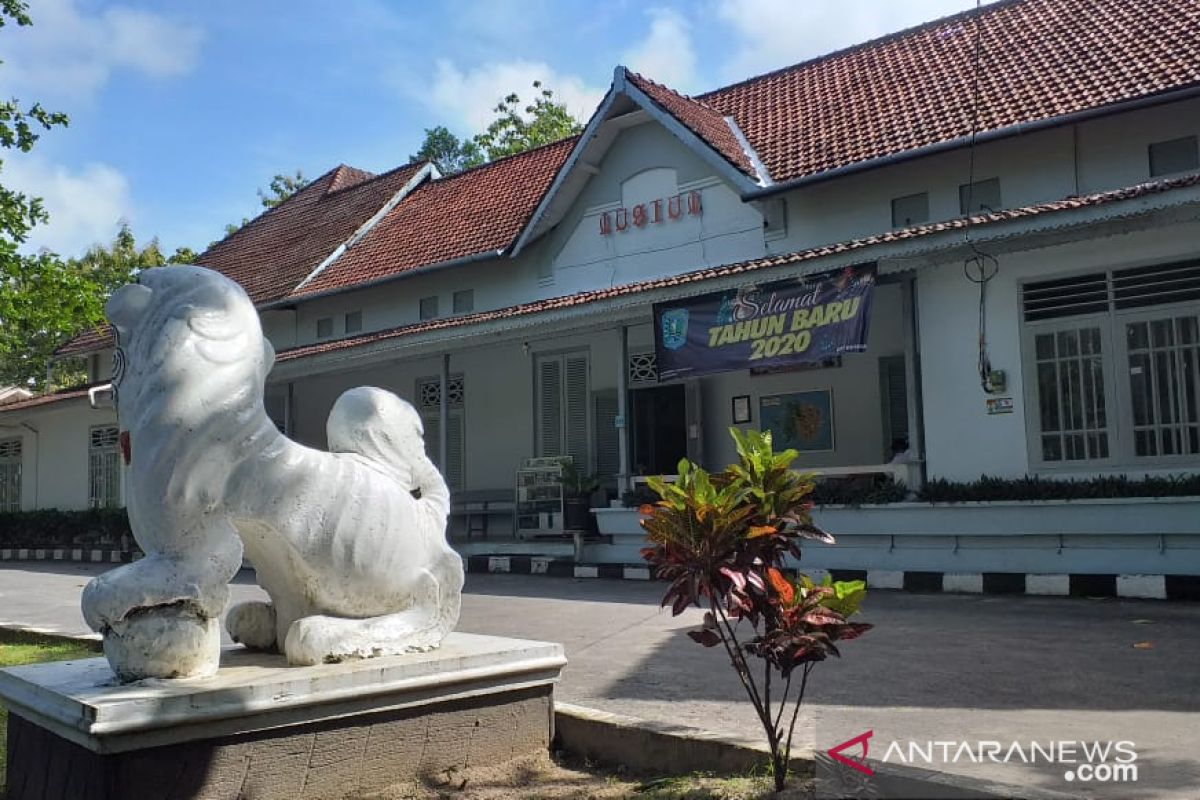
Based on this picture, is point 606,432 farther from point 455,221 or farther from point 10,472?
point 10,472

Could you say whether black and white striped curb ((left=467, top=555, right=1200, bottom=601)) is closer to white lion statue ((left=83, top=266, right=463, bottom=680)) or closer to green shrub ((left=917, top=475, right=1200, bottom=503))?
green shrub ((left=917, top=475, right=1200, bottom=503))

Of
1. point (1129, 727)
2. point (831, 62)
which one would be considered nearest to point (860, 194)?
point (831, 62)

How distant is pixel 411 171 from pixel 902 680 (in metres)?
18.1

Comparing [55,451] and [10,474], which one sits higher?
[55,451]

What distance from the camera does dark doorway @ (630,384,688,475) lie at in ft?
46.4

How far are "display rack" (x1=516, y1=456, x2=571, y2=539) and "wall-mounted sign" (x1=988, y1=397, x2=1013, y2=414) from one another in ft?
17.7

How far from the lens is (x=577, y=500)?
41.5ft

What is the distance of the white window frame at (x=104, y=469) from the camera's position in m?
20.0

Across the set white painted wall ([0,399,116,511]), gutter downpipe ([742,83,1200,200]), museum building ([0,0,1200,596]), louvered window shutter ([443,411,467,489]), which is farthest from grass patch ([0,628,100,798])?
white painted wall ([0,399,116,511])

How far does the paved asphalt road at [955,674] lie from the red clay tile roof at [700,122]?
649 cm

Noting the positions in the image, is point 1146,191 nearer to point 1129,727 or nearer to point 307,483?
point 1129,727

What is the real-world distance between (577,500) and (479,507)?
10.2 ft

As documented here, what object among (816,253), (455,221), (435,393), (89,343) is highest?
(455,221)

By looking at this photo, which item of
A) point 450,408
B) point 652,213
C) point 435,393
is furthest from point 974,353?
point 435,393
